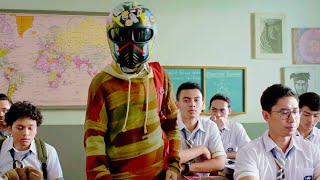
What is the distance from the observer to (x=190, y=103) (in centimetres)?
308

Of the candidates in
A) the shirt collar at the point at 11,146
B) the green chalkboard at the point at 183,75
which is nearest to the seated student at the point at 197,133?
the shirt collar at the point at 11,146

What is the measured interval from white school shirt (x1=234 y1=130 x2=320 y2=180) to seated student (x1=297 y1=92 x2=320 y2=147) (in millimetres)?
1309

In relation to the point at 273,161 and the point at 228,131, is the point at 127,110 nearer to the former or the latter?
the point at 273,161

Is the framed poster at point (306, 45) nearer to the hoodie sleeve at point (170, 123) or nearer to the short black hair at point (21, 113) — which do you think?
the short black hair at point (21, 113)

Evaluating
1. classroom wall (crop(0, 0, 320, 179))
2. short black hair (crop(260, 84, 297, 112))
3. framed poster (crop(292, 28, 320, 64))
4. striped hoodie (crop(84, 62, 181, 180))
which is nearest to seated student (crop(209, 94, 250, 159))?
classroom wall (crop(0, 0, 320, 179))

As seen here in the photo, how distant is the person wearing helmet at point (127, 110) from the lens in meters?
1.54

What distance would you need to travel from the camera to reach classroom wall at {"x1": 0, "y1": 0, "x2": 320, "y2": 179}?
441cm

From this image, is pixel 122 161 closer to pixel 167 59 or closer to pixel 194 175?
pixel 194 175

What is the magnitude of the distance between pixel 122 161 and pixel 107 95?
0.80 feet

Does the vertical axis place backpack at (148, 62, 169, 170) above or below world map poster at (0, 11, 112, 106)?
below

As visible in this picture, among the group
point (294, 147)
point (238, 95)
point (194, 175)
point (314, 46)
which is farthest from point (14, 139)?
point (314, 46)

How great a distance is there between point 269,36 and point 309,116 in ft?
5.77

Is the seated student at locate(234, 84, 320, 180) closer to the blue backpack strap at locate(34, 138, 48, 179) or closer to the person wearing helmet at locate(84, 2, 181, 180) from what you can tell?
the person wearing helmet at locate(84, 2, 181, 180)

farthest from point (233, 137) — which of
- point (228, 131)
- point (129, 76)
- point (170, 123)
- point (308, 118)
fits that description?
point (129, 76)
